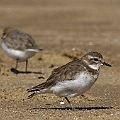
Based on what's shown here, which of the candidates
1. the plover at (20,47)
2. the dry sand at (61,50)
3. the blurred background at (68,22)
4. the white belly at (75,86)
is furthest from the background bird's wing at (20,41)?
the white belly at (75,86)

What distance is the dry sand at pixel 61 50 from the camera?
369 inches

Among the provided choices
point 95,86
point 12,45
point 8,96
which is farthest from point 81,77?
point 12,45

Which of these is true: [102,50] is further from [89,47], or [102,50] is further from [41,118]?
[41,118]

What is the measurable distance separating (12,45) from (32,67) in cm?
103

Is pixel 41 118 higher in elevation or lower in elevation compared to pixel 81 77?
lower

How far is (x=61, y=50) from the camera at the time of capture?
17.6 m

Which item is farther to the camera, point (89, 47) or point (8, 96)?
point (89, 47)

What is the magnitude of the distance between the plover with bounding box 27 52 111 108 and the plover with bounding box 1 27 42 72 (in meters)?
4.76

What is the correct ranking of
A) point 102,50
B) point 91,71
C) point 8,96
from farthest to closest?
point 102,50 → point 8,96 → point 91,71

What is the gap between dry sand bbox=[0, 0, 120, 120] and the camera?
9.38 metres

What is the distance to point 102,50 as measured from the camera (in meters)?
18.9

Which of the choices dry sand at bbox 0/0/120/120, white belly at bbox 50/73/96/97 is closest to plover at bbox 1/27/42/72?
dry sand at bbox 0/0/120/120

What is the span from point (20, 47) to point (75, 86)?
5613 mm

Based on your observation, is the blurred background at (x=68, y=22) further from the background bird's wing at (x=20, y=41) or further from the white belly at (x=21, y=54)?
the white belly at (x=21, y=54)
